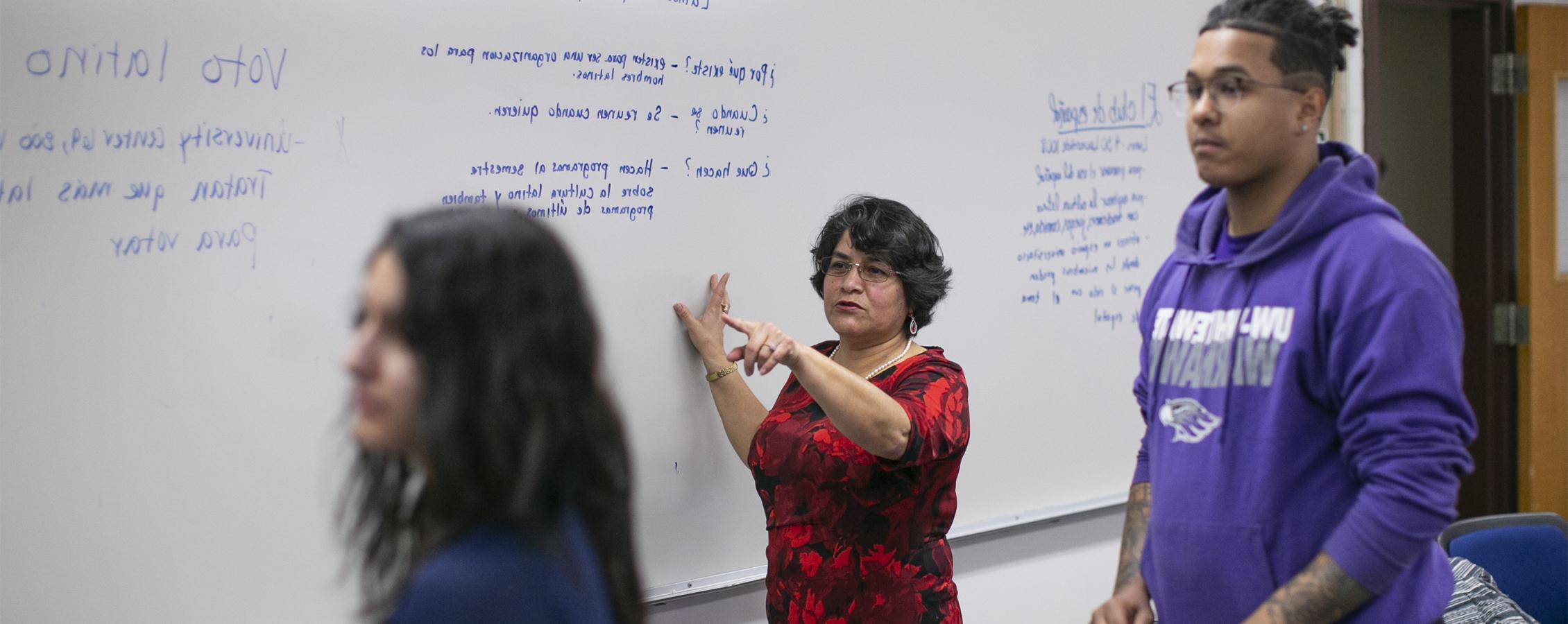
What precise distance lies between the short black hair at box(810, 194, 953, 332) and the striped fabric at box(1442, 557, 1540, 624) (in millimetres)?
1021

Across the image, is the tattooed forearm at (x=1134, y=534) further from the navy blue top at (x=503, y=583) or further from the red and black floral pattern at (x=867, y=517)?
the navy blue top at (x=503, y=583)

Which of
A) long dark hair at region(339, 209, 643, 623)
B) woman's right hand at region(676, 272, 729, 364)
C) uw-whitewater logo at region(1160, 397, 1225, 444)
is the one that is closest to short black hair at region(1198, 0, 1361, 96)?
uw-whitewater logo at region(1160, 397, 1225, 444)

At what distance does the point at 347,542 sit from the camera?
93 cm

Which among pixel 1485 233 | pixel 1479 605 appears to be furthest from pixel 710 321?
pixel 1485 233

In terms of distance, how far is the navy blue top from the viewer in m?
0.78

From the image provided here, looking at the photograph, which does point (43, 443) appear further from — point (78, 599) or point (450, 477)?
point (450, 477)

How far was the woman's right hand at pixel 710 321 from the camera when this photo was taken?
207 centimetres

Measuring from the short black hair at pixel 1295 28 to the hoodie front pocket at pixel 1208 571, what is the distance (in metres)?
0.54

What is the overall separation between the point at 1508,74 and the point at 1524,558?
7.29 feet

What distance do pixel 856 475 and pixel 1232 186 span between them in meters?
0.76

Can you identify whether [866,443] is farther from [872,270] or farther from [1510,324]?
[1510,324]

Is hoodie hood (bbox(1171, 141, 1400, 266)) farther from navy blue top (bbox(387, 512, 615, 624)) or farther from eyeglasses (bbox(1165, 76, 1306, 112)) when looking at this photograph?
navy blue top (bbox(387, 512, 615, 624))

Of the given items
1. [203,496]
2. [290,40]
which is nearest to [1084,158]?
[290,40]

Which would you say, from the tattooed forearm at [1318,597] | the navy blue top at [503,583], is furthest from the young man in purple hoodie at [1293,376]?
the navy blue top at [503,583]
